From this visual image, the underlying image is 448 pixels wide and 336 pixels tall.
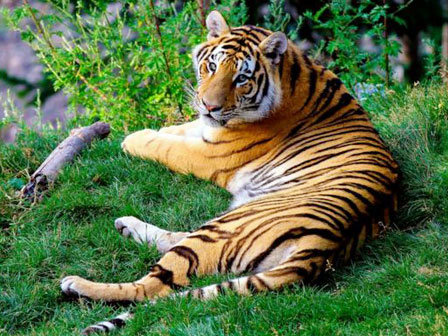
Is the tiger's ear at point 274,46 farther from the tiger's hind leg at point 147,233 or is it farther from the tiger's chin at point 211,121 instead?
the tiger's hind leg at point 147,233

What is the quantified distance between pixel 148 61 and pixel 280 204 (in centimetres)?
302

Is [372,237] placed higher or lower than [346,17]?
lower

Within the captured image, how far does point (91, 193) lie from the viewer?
20.6 ft

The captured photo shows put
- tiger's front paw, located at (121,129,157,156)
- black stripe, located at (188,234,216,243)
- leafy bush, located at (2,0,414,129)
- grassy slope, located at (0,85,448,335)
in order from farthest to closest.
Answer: leafy bush, located at (2,0,414,129), tiger's front paw, located at (121,129,157,156), black stripe, located at (188,234,216,243), grassy slope, located at (0,85,448,335)

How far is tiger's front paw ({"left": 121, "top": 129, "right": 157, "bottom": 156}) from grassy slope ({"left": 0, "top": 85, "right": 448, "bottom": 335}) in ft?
0.31

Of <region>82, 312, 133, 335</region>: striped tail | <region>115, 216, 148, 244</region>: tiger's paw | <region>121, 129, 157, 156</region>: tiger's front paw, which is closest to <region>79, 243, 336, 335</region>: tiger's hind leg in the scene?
<region>82, 312, 133, 335</region>: striped tail

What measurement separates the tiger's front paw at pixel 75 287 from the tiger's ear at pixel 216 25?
2262 mm

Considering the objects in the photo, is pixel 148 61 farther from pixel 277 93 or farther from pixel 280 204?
pixel 280 204

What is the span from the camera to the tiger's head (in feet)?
19.5

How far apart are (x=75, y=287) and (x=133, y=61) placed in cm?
356

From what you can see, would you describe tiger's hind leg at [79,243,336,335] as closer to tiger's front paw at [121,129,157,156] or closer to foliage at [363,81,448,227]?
foliage at [363,81,448,227]

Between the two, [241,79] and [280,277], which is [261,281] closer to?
[280,277]

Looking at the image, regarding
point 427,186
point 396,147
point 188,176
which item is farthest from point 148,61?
point 427,186

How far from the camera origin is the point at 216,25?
637 centimetres
